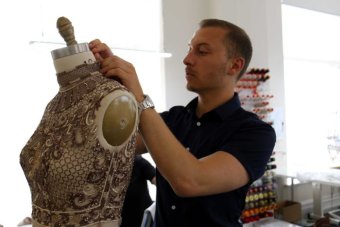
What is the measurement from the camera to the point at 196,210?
1087mm

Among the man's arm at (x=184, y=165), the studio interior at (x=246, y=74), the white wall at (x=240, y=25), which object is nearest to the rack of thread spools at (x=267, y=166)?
the studio interior at (x=246, y=74)

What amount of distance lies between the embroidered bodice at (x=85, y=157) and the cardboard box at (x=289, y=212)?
2.69 meters

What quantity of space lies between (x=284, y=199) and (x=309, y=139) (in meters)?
1.01

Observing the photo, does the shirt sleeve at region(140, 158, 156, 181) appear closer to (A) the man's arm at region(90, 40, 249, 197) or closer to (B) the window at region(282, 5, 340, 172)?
(A) the man's arm at region(90, 40, 249, 197)

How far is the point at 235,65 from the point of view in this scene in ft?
3.99

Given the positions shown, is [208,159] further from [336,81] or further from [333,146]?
[336,81]

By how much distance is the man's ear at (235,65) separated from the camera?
3.96 feet

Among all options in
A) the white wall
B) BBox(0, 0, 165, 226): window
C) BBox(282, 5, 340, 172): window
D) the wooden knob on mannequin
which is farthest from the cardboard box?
the wooden knob on mannequin

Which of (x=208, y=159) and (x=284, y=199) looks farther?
(x=284, y=199)

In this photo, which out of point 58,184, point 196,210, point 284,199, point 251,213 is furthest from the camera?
point 284,199

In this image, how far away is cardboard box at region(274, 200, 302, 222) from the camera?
3.15 metres

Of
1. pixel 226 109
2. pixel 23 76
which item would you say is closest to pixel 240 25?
pixel 23 76

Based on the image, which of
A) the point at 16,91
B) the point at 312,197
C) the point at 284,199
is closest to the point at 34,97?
the point at 16,91

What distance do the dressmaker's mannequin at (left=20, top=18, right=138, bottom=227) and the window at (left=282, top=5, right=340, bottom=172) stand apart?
10.5ft
